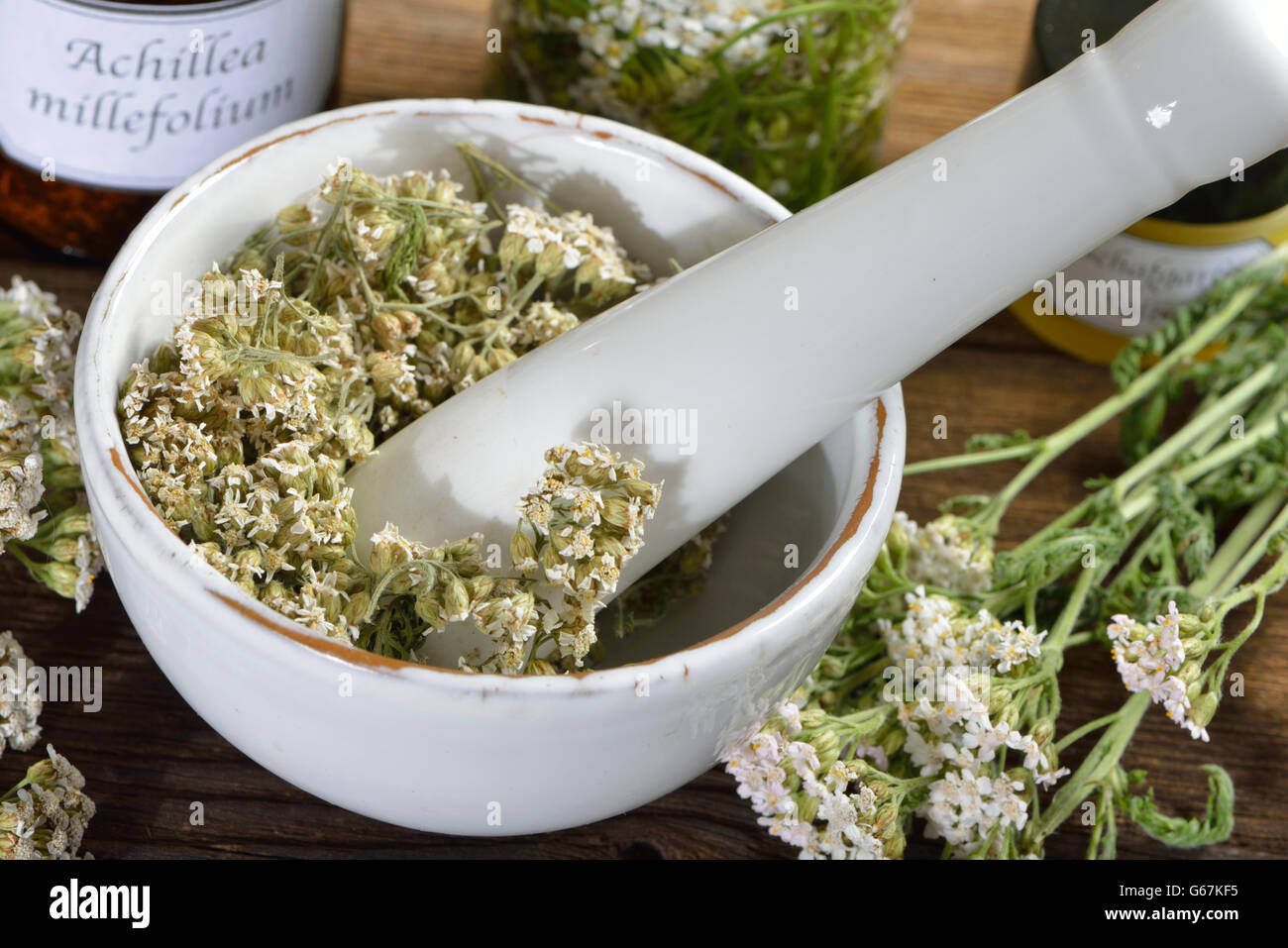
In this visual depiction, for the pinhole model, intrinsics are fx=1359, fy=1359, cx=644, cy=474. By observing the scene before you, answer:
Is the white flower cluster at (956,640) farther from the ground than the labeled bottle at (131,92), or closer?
closer

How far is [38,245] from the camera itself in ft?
3.04

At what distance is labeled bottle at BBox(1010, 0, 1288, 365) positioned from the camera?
2.91 feet

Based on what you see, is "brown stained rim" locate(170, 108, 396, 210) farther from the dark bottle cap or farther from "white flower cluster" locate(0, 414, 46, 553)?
the dark bottle cap

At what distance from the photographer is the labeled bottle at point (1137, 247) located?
0.89m

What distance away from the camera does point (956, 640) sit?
71 centimetres

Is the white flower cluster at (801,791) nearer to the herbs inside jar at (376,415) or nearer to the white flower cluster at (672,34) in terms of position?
the herbs inside jar at (376,415)

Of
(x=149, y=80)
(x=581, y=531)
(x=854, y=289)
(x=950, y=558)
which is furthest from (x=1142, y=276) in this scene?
(x=149, y=80)

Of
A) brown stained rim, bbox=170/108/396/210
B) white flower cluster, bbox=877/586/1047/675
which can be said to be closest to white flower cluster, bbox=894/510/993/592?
white flower cluster, bbox=877/586/1047/675

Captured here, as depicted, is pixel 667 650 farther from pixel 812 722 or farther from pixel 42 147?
pixel 42 147

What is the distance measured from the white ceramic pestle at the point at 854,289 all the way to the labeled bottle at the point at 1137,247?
277 mm

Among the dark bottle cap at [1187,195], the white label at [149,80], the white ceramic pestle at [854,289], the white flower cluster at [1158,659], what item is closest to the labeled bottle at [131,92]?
the white label at [149,80]

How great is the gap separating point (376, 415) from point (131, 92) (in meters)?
0.28

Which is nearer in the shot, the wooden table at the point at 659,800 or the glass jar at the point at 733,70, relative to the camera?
the wooden table at the point at 659,800

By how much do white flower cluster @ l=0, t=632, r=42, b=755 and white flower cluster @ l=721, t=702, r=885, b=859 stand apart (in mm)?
346
